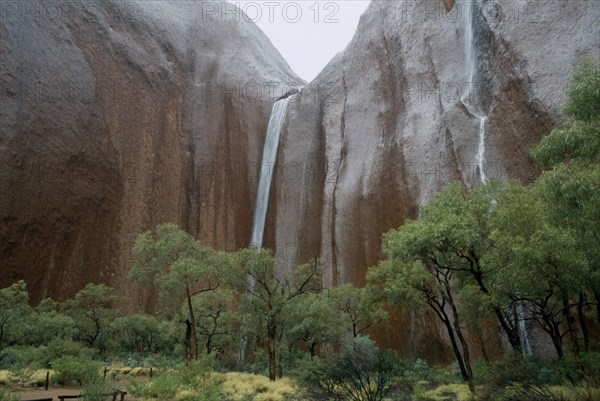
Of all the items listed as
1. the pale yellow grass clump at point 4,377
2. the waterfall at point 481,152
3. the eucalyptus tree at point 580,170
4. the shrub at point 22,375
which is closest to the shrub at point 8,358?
the pale yellow grass clump at point 4,377

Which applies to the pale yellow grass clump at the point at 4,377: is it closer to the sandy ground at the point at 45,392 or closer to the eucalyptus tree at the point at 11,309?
the sandy ground at the point at 45,392

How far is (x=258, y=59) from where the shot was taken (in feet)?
163

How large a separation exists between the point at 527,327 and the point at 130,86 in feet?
109

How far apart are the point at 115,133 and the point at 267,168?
1238cm

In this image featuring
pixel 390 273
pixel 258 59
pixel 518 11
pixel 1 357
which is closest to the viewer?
pixel 390 273

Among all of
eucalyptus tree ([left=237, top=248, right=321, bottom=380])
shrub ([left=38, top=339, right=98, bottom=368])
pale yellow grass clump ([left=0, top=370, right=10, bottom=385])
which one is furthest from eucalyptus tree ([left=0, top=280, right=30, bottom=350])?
eucalyptus tree ([left=237, top=248, right=321, bottom=380])

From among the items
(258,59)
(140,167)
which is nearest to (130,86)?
(140,167)

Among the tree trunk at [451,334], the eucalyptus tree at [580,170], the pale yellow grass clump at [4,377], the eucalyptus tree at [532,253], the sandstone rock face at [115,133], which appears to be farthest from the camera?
the sandstone rock face at [115,133]

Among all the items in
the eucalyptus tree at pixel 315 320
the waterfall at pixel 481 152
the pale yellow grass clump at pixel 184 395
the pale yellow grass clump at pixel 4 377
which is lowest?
the pale yellow grass clump at pixel 184 395

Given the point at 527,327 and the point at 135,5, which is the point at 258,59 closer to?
the point at 135,5

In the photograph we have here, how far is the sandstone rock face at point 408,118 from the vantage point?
22.7 meters

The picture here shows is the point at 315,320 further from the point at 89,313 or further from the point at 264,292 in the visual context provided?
the point at 89,313

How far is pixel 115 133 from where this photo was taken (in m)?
36.4

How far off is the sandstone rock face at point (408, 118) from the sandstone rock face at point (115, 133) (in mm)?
5324
